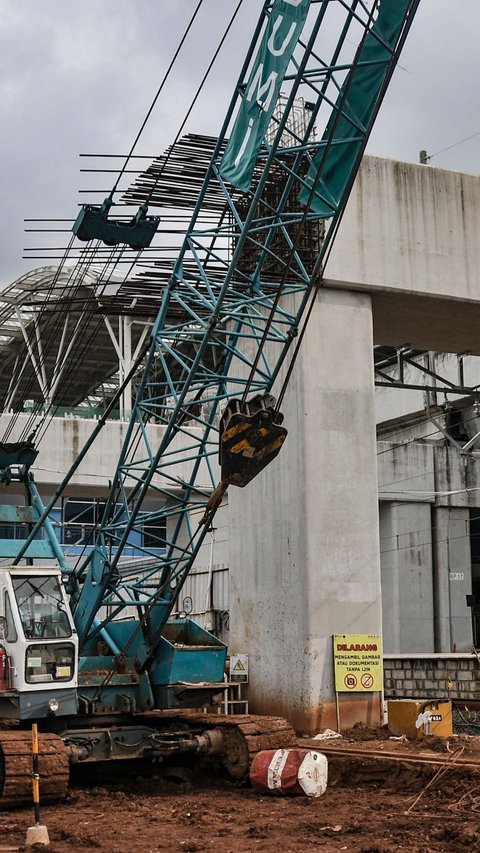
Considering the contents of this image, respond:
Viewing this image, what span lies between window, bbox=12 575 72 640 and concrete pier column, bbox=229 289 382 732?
22.4ft

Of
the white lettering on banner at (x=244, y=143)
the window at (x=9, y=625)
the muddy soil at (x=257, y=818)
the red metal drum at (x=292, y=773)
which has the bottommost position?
the muddy soil at (x=257, y=818)

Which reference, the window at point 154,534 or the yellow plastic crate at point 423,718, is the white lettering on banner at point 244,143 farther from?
the yellow plastic crate at point 423,718

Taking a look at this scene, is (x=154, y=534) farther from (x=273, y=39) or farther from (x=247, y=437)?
(x=273, y=39)

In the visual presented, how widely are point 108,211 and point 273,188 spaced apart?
130 inches

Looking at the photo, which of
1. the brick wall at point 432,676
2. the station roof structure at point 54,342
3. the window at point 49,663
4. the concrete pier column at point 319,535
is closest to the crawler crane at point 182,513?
the window at point 49,663

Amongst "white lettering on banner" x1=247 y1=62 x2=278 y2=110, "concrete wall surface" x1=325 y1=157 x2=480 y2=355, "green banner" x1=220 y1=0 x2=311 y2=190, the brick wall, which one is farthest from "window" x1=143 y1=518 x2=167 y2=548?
"white lettering on banner" x1=247 y1=62 x2=278 y2=110

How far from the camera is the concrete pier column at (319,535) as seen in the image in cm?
2105

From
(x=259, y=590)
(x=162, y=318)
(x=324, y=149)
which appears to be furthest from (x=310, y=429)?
(x=324, y=149)

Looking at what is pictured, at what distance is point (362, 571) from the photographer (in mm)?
21672

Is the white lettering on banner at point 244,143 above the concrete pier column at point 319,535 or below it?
above

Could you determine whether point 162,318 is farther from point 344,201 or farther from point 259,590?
point 259,590

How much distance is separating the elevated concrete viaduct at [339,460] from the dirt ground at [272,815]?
4889mm

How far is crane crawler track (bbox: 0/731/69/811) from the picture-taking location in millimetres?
13445

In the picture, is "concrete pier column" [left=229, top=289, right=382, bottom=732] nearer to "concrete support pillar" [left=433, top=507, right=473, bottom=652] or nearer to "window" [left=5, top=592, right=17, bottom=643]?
"window" [left=5, top=592, right=17, bottom=643]
